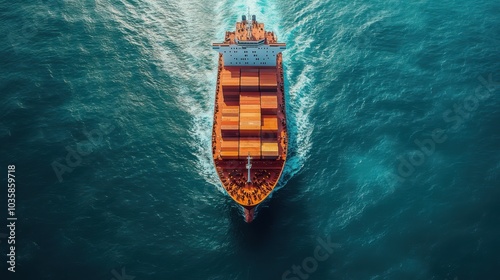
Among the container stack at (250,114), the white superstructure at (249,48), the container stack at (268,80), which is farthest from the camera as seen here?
the white superstructure at (249,48)

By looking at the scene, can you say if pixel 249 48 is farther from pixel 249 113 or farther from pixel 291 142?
pixel 291 142

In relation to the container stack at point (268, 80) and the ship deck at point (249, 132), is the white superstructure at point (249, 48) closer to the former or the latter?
the ship deck at point (249, 132)

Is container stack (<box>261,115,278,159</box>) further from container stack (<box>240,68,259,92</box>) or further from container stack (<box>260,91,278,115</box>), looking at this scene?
container stack (<box>240,68,259,92</box>)

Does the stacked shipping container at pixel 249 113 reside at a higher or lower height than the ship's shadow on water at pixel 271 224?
higher

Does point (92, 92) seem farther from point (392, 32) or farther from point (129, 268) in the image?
point (392, 32)

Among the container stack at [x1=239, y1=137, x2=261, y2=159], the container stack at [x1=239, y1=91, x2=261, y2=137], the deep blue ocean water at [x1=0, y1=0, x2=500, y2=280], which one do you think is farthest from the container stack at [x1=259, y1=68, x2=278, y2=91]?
the container stack at [x1=239, y1=137, x2=261, y2=159]

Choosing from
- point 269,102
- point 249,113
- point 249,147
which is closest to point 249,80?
point 269,102

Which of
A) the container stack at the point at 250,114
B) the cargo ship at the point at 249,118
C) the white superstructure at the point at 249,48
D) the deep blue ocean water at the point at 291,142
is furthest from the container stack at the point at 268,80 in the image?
the deep blue ocean water at the point at 291,142
